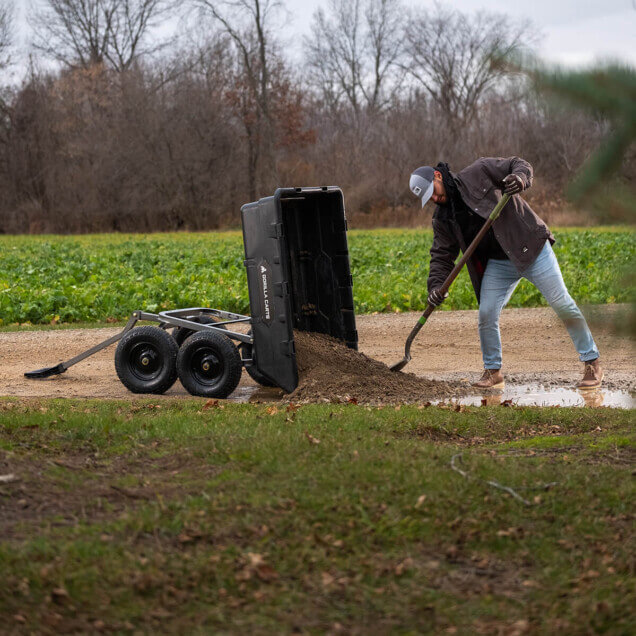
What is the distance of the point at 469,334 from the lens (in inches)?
431

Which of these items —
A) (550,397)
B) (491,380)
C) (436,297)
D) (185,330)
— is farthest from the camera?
(185,330)

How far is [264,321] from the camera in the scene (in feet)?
24.1

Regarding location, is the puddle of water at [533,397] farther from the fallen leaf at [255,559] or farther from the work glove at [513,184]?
the fallen leaf at [255,559]

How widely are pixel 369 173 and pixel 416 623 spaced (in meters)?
42.8

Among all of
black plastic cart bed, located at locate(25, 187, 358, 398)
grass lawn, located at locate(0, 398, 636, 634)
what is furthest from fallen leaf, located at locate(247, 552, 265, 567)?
black plastic cart bed, located at locate(25, 187, 358, 398)

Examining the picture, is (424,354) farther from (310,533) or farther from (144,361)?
(310,533)

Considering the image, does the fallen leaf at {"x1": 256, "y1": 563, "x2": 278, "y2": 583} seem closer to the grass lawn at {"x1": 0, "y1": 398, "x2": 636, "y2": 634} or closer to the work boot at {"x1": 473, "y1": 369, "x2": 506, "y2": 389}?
the grass lawn at {"x1": 0, "y1": 398, "x2": 636, "y2": 634}

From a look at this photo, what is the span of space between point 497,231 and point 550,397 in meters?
1.43

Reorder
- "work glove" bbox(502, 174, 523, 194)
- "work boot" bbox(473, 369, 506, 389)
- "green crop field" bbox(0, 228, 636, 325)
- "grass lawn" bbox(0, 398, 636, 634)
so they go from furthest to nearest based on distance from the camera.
Result: "green crop field" bbox(0, 228, 636, 325), "work boot" bbox(473, 369, 506, 389), "work glove" bbox(502, 174, 523, 194), "grass lawn" bbox(0, 398, 636, 634)

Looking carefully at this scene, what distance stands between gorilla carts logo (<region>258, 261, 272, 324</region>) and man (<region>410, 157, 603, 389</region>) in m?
1.31

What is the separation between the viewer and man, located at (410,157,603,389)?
23.6 feet

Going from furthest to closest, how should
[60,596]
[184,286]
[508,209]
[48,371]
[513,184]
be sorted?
[184,286] → [48,371] → [508,209] → [513,184] → [60,596]

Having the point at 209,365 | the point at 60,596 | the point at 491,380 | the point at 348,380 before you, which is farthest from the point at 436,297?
the point at 60,596

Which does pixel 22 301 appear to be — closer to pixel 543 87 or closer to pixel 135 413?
pixel 135 413
